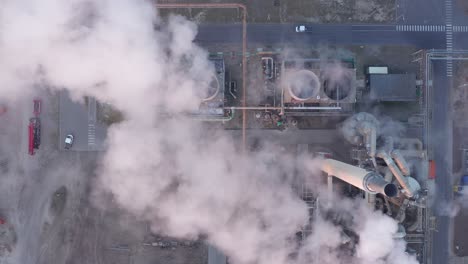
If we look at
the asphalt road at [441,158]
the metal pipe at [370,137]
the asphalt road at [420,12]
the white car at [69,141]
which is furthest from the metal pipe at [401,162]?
the white car at [69,141]

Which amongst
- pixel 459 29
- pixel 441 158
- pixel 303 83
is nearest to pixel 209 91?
pixel 303 83

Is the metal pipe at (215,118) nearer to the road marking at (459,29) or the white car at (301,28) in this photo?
the white car at (301,28)

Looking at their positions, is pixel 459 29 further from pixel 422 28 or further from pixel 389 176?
Answer: pixel 389 176

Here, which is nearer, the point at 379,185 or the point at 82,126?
the point at 379,185

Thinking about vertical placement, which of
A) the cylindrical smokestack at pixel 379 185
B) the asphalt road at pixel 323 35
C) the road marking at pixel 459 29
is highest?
the road marking at pixel 459 29

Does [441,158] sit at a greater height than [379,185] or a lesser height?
greater

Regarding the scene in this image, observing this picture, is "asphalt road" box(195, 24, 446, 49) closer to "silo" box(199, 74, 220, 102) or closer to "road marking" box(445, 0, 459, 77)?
"road marking" box(445, 0, 459, 77)

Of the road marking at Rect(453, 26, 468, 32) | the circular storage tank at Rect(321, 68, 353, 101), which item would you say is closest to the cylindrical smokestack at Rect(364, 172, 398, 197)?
the circular storage tank at Rect(321, 68, 353, 101)
